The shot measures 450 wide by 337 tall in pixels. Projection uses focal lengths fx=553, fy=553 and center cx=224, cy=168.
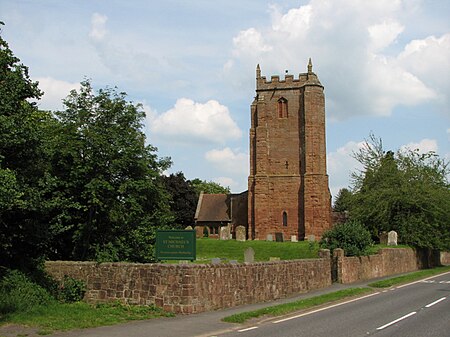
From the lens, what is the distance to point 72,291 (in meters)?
17.2

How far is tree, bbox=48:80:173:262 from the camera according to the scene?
20.9m

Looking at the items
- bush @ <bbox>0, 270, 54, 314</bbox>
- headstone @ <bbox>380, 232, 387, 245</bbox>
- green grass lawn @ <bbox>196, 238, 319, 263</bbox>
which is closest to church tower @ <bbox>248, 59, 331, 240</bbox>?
green grass lawn @ <bbox>196, 238, 319, 263</bbox>

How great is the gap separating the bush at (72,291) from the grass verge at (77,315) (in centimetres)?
40

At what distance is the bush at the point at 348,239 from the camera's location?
3020 centimetres

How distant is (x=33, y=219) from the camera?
18109mm

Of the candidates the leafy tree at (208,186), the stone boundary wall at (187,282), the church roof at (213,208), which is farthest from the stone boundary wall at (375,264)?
the leafy tree at (208,186)

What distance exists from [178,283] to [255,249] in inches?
1331

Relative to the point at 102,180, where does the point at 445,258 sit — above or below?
below

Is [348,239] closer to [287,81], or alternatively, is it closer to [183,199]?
[287,81]

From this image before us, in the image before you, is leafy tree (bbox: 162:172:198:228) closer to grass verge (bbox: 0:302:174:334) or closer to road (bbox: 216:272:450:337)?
road (bbox: 216:272:450:337)

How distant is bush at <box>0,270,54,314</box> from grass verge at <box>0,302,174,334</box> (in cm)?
32

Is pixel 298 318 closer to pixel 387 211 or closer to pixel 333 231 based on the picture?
pixel 333 231

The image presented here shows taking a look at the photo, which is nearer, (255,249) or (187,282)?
(187,282)

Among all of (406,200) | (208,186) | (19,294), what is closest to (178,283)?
(19,294)
